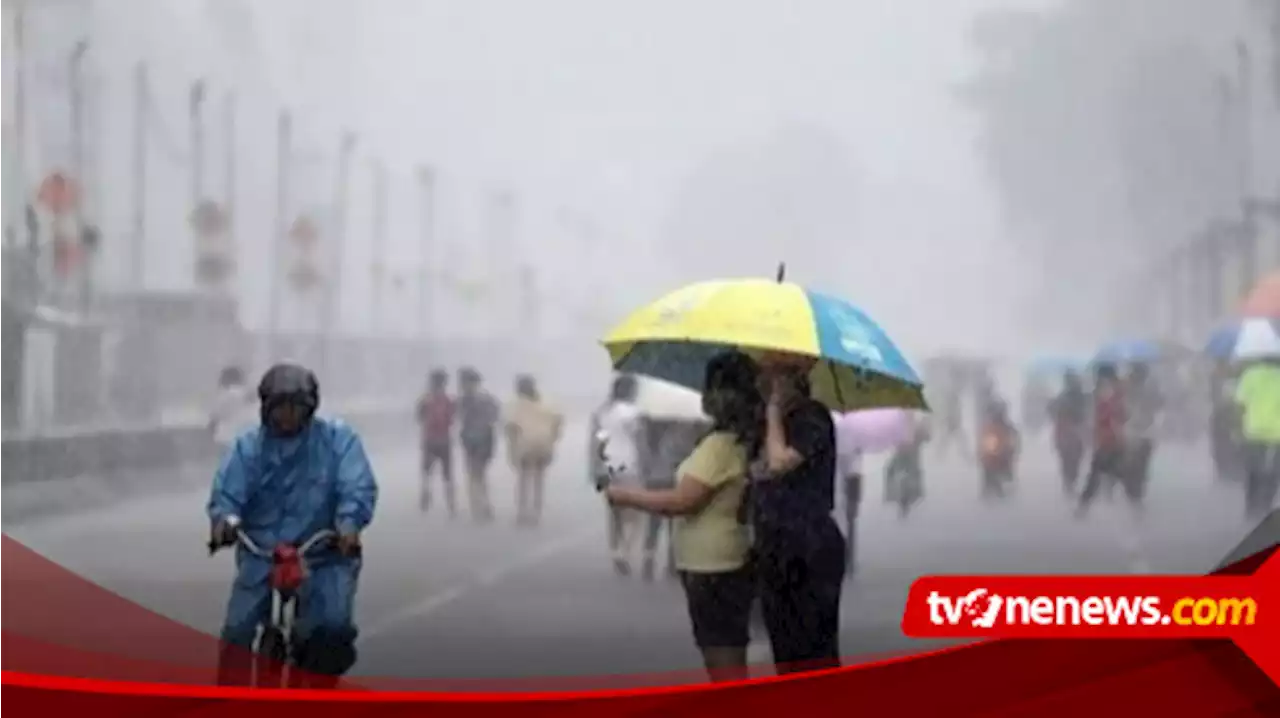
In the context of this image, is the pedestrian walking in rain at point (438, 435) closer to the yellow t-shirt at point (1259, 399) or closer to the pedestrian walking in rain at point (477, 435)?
the pedestrian walking in rain at point (477, 435)

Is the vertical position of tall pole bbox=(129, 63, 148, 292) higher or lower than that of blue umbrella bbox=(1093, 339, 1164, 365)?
higher

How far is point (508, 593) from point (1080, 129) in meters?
1.67

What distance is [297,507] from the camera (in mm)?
3850

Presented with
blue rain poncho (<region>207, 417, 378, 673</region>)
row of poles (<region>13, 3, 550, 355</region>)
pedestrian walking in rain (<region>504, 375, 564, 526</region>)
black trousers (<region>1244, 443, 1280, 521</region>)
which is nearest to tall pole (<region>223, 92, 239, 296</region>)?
row of poles (<region>13, 3, 550, 355</region>)

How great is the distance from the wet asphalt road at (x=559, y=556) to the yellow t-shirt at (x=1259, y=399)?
0.50 feet

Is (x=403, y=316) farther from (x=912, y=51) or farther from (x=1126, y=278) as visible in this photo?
(x=1126, y=278)

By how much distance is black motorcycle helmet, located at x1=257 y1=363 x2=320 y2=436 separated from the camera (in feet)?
12.6

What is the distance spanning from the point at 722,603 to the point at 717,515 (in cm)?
19

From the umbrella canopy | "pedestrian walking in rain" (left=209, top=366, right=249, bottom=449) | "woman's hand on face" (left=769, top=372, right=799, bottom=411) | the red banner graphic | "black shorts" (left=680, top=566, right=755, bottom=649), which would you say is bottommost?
the red banner graphic

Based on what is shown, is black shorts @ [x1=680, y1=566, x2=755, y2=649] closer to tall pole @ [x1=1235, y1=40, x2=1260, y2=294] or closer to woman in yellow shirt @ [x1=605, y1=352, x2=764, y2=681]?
woman in yellow shirt @ [x1=605, y1=352, x2=764, y2=681]

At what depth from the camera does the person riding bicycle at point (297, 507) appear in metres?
3.84

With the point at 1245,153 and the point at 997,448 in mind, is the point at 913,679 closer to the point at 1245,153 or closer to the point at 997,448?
the point at 997,448
